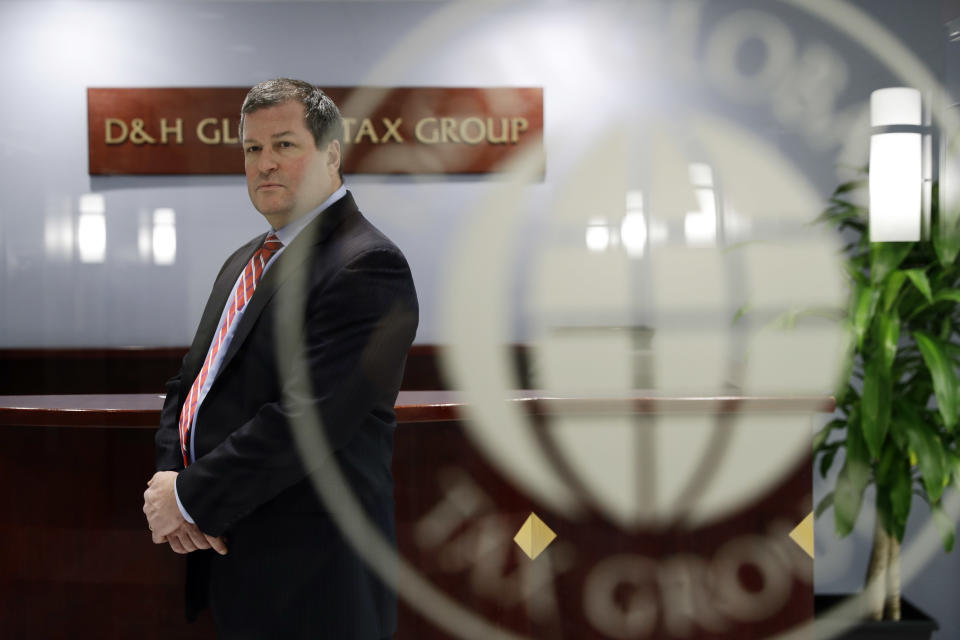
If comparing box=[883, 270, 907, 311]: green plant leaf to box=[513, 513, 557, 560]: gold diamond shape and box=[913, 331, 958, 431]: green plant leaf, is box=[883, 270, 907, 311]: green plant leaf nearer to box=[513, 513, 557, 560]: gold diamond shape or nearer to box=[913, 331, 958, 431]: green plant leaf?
box=[913, 331, 958, 431]: green plant leaf

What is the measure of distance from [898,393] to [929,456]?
305mm

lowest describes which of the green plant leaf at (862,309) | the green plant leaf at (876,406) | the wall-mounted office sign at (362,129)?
the green plant leaf at (876,406)

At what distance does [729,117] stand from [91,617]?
3336 millimetres

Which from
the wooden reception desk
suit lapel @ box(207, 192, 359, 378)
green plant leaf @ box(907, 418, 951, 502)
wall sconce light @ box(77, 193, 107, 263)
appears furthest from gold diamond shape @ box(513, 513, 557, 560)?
wall sconce light @ box(77, 193, 107, 263)

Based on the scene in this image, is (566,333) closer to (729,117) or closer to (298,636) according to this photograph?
(729,117)

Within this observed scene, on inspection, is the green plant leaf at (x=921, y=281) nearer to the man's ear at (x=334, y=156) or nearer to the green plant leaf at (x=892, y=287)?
the green plant leaf at (x=892, y=287)

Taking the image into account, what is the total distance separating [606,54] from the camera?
3.84 meters

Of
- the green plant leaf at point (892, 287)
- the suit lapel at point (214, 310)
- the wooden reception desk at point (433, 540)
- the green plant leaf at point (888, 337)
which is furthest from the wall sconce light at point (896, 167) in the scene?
the suit lapel at point (214, 310)

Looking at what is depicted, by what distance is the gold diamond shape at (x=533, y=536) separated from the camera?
212 centimetres

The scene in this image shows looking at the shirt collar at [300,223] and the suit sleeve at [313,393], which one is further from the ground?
the shirt collar at [300,223]

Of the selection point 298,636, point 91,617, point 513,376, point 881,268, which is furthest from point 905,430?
point 91,617

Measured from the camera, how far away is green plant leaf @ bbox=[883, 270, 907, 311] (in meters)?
A: 2.79

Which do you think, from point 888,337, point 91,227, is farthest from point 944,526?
point 91,227

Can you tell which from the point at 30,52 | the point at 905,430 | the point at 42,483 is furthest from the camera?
the point at 30,52
